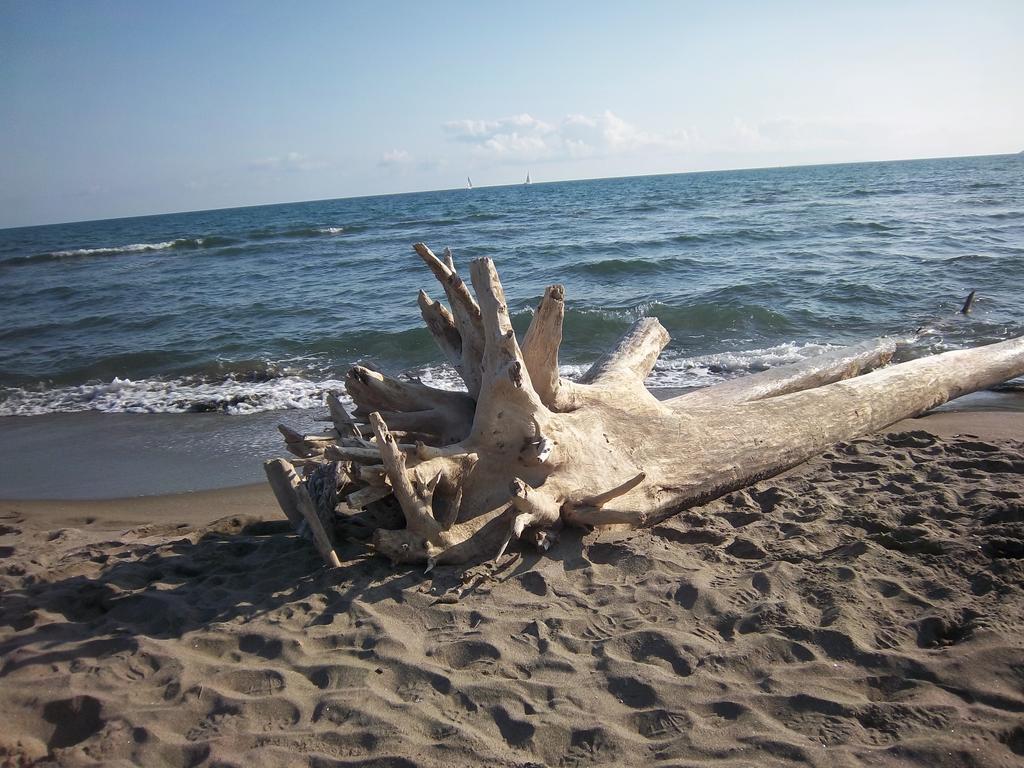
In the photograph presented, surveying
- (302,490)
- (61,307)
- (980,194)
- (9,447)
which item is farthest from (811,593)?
(980,194)

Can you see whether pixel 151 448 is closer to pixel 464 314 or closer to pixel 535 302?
pixel 464 314

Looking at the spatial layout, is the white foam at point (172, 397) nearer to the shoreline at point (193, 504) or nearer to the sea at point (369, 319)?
the sea at point (369, 319)

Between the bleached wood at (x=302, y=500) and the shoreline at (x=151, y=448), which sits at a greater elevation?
the bleached wood at (x=302, y=500)

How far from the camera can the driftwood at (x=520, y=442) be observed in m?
3.44

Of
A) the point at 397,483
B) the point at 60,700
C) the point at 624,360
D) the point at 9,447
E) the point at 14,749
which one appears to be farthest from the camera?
the point at 9,447

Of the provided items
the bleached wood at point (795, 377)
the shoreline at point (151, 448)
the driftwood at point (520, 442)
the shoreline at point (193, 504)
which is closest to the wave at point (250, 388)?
the shoreline at point (151, 448)

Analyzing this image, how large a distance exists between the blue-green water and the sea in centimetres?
6

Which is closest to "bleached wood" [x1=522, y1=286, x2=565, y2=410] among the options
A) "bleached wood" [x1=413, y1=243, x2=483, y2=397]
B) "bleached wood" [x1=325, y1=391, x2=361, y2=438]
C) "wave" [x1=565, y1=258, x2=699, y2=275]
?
"bleached wood" [x1=413, y1=243, x2=483, y2=397]

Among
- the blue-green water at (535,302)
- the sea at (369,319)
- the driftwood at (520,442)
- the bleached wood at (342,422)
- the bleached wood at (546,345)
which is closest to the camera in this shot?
the driftwood at (520,442)

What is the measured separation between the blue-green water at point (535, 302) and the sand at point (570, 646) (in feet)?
13.7

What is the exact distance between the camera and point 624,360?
191 inches

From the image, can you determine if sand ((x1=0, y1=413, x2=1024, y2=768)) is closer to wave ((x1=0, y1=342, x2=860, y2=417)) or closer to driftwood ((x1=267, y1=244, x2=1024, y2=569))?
driftwood ((x1=267, y1=244, x2=1024, y2=569))

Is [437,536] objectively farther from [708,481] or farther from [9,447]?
[9,447]

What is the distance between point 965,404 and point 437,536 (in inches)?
219
